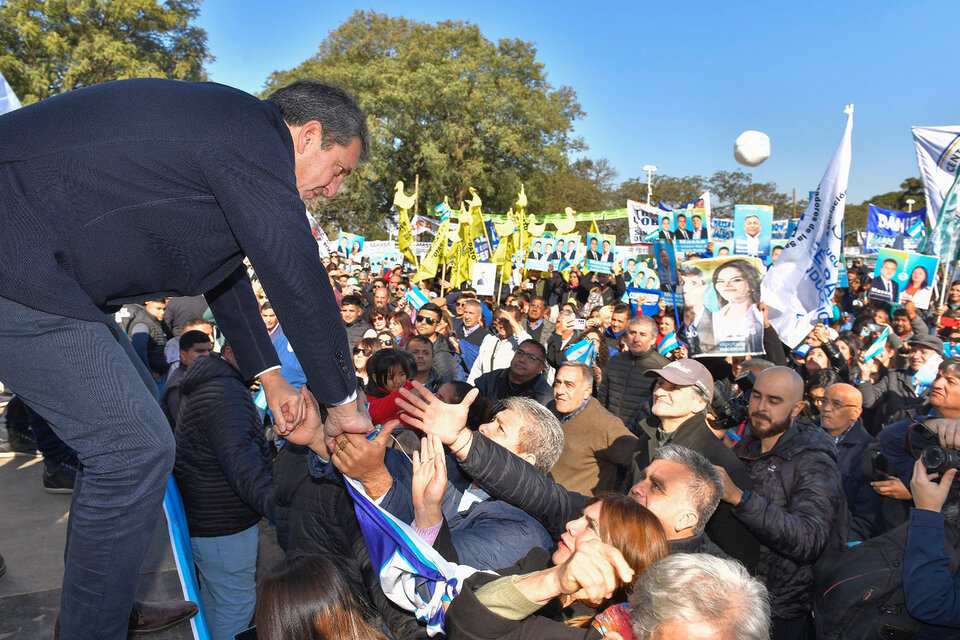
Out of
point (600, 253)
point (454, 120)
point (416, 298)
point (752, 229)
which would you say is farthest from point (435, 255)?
point (454, 120)

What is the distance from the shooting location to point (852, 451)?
476 cm

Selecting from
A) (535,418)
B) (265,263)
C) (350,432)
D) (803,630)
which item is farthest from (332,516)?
(803,630)

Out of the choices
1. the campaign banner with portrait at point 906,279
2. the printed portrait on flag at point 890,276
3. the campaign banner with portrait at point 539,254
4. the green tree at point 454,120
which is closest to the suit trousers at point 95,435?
the campaign banner with portrait at point 906,279

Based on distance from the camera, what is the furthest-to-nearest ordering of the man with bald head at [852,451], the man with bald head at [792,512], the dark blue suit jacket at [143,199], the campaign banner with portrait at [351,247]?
the campaign banner with portrait at [351,247] < the man with bald head at [852,451] < the man with bald head at [792,512] < the dark blue suit jacket at [143,199]

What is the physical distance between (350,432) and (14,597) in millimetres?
1641

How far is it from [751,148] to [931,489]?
8.17m

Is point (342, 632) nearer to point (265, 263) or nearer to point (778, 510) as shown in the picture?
point (265, 263)

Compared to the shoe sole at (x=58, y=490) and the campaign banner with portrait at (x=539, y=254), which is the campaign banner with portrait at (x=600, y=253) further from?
the shoe sole at (x=58, y=490)

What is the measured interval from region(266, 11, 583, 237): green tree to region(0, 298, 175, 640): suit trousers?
33.4 m

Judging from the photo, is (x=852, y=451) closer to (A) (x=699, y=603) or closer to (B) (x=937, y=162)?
(A) (x=699, y=603)

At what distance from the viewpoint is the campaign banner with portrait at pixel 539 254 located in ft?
53.3

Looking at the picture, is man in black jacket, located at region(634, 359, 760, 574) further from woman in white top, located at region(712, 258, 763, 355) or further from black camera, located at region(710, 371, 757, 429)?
woman in white top, located at region(712, 258, 763, 355)

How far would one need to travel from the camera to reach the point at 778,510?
332 cm

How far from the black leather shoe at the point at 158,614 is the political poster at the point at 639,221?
51.9 feet
